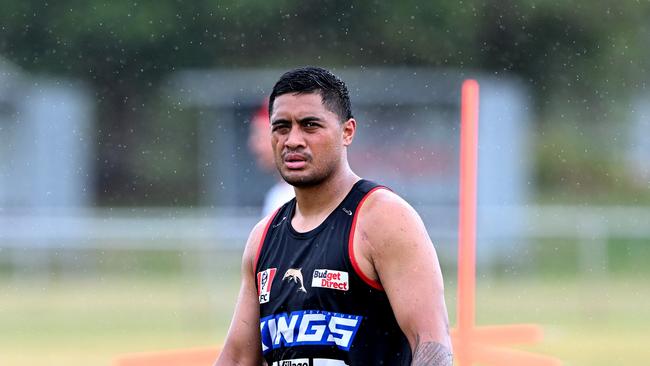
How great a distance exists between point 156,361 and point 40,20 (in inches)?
811

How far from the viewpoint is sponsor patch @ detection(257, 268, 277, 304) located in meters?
4.70

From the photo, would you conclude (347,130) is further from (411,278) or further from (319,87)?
(411,278)

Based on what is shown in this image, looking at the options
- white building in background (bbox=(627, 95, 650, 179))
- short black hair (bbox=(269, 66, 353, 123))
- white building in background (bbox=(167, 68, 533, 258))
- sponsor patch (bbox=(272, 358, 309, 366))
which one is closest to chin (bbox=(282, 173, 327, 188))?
short black hair (bbox=(269, 66, 353, 123))

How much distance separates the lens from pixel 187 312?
1669 centimetres

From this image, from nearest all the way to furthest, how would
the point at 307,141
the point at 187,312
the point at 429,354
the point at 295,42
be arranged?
the point at 429,354, the point at 307,141, the point at 187,312, the point at 295,42

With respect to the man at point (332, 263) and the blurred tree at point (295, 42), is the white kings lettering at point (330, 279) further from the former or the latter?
the blurred tree at point (295, 42)

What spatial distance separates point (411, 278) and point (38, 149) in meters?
21.5

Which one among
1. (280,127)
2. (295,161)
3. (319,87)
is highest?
(319,87)

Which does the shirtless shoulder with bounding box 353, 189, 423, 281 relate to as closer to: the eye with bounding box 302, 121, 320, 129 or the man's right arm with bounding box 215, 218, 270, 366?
the eye with bounding box 302, 121, 320, 129

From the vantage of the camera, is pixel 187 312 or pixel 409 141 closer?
pixel 187 312

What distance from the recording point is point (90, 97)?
96.0ft

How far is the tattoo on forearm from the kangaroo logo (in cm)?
46

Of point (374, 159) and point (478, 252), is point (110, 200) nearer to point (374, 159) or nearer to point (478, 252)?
point (374, 159)

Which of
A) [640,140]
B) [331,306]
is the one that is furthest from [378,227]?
[640,140]
